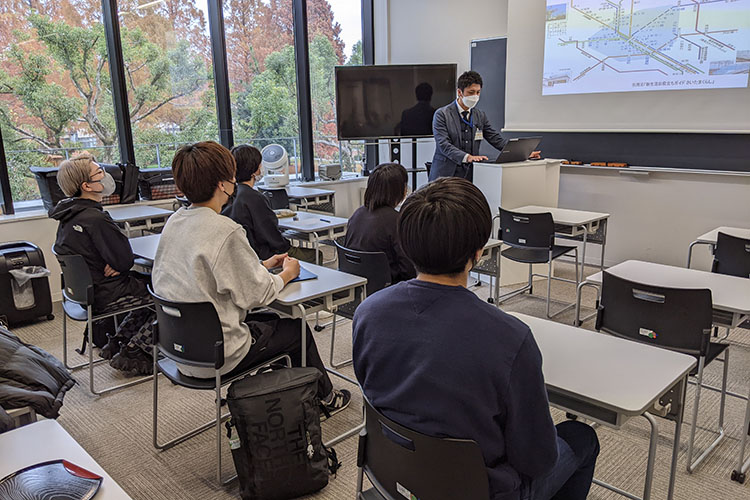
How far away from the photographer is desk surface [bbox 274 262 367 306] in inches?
91.4

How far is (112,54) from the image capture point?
5.04 m

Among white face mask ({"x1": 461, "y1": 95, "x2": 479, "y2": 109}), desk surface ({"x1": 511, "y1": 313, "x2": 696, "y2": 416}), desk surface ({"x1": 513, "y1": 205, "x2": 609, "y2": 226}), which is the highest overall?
white face mask ({"x1": 461, "y1": 95, "x2": 479, "y2": 109})

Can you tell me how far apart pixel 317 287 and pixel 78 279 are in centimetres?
137

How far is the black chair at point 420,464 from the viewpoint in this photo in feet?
3.80

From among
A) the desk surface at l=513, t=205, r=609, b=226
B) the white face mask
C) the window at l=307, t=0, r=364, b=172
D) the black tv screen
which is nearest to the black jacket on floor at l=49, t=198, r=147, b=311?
the desk surface at l=513, t=205, r=609, b=226

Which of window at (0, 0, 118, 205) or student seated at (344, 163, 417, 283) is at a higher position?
window at (0, 0, 118, 205)

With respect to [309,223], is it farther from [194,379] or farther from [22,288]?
[22,288]

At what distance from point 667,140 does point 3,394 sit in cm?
486

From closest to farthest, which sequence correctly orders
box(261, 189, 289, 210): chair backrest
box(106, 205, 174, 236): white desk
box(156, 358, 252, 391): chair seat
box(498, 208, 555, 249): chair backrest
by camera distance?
1. box(156, 358, 252, 391): chair seat
2. box(498, 208, 555, 249): chair backrest
3. box(106, 205, 174, 236): white desk
4. box(261, 189, 289, 210): chair backrest

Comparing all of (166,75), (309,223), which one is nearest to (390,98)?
(166,75)

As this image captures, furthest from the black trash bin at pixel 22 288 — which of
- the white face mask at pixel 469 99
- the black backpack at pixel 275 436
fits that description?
the white face mask at pixel 469 99

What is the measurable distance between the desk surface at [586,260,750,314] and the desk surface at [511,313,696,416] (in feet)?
2.09

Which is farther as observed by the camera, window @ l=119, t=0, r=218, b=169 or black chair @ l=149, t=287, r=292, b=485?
window @ l=119, t=0, r=218, b=169

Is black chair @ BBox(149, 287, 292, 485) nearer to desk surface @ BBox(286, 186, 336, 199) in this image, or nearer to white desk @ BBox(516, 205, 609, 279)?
white desk @ BBox(516, 205, 609, 279)
